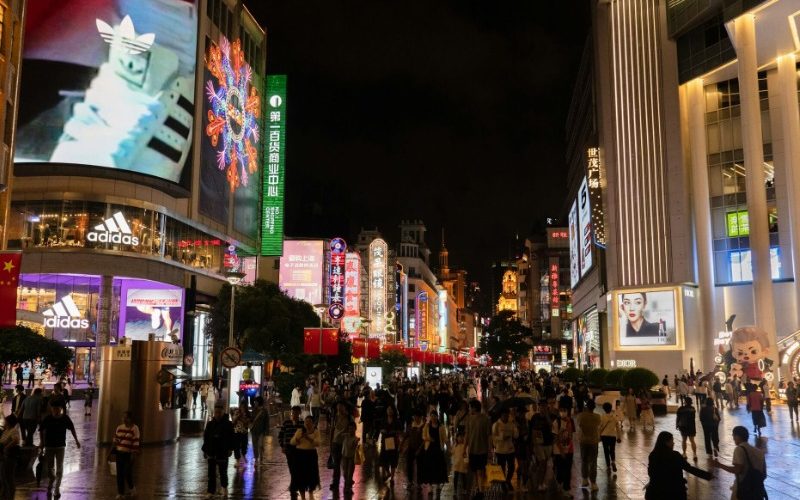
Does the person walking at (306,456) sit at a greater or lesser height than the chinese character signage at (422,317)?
lesser

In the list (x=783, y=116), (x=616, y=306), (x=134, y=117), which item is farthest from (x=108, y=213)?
(x=783, y=116)

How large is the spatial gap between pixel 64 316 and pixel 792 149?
1879 inches

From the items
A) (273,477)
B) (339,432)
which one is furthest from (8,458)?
(339,432)

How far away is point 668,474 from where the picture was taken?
7.73 meters

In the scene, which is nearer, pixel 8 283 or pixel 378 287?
pixel 8 283

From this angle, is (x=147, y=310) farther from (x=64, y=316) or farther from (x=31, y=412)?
(x=31, y=412)

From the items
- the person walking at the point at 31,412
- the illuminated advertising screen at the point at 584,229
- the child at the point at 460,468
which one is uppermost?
the illuminated advertising screen at the point at 584,229

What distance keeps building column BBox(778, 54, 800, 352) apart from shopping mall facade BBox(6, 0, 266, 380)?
39.3 metres

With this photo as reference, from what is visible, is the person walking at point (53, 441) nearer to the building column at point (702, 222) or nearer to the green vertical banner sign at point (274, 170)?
the building column at point (702, 222)

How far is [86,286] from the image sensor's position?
48031mm

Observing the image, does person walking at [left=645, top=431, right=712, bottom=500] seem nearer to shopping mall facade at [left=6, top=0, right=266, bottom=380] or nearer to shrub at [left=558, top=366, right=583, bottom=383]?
shopping mall facade at [left=6, top=0, right=266, bottom=380]

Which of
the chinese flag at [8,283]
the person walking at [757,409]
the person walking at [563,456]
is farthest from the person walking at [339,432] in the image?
the person walking at [757,409]

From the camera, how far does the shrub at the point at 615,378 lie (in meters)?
39.2

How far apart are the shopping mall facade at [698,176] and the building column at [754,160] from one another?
70mm
